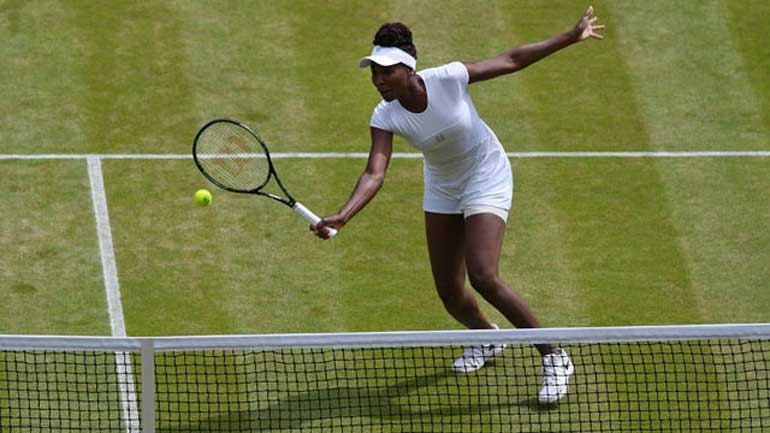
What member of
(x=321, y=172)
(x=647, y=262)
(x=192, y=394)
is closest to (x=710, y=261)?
(x=647, y=262)

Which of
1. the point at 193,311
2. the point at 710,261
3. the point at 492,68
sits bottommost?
the point at 710,261

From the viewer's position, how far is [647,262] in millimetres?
11656

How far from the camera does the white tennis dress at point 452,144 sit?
372 inches

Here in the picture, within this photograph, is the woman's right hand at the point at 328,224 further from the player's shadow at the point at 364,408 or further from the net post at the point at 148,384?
the player's shadow at the point at 364,408

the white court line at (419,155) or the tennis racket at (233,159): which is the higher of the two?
the tennis racket at (233,159)

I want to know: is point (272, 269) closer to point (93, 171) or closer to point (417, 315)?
point (417, 315)

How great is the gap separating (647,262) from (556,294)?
85 centimetres

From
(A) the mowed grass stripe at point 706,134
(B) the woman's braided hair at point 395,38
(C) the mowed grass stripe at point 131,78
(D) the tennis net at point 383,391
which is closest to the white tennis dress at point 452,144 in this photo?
(B) the woman's braided hair at point 395,38

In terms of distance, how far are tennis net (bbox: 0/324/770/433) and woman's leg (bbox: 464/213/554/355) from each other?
40 cm

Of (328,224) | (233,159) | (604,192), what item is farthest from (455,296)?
(604,192)

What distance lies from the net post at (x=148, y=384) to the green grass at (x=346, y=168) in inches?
81.3

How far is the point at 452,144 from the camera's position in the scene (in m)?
9.55

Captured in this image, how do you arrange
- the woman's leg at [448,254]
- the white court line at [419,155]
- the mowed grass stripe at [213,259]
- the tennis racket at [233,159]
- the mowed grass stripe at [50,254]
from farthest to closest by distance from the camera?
the white court line at [419,155] → the tennis racket at [233,159] → the mowed grass stripe at [213,259] → the mowed grass stripe at [50,254] → the woman's leg at [448,254]

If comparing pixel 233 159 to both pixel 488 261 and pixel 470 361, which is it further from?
pixel 488 261
